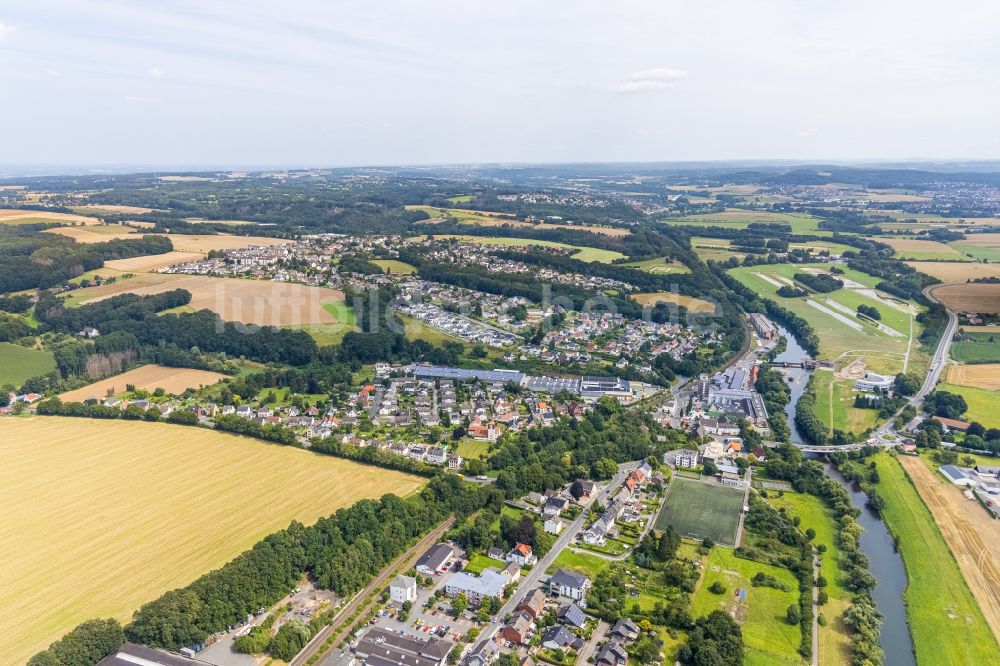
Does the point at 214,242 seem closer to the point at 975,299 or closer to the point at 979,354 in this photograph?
the point at 979,354

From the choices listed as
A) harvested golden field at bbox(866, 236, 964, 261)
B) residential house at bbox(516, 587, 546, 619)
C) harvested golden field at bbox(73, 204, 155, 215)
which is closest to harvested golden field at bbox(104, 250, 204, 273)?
harvested golden field at bbox(73, 204, 155, 215)

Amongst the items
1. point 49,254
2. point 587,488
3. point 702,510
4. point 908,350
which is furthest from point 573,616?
point 49,254

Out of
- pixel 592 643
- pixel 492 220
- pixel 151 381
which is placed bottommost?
pixel 592 643

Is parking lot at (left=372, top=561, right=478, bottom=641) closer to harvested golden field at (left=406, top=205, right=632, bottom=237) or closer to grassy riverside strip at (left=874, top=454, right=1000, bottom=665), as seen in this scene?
grassy riverside strip at (left=874, top=454, right=1000, bottom=665)

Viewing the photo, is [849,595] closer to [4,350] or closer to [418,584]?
[418,584]

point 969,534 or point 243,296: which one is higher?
point 243,296

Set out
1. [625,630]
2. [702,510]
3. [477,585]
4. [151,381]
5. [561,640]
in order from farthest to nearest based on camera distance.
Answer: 1. [151,381]
2. [702,510]
3. [477,585]
4. [625,630]
5. [561,640]
